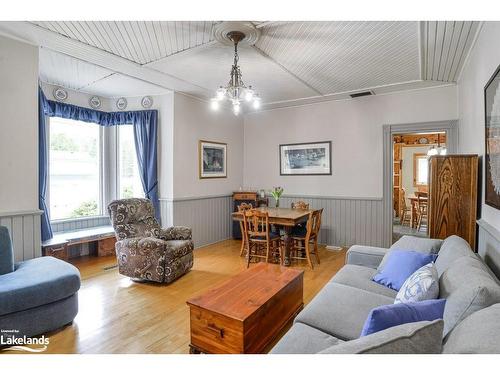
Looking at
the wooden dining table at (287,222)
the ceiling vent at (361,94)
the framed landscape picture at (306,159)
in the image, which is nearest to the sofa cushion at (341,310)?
the wooden dining table at (287,222)

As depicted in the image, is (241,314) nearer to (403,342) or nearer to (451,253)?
(403,342)

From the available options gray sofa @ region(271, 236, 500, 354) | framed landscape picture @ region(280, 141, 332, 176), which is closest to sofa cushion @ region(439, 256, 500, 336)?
gray sofa @ region(271, 236, 500, 354)

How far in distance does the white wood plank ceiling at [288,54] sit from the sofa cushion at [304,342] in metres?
2.46

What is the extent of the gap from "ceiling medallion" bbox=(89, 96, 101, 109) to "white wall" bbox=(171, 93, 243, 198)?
1426mm

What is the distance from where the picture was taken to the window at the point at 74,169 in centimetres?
449

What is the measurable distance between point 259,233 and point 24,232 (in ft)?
8.96

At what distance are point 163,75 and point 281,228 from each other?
283 cm

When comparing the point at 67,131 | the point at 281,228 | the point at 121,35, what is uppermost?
the point at 121,35

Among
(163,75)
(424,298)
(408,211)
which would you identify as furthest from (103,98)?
(408,211)

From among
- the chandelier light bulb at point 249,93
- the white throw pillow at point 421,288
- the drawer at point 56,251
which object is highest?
the chandelier light bulb at point 249,93

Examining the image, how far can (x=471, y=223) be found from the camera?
2.76 metres

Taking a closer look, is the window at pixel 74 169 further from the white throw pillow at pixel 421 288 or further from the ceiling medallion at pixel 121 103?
the white throw pillow at pixel 421 288

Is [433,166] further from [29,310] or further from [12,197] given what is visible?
[12,197]

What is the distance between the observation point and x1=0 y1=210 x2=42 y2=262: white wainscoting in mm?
2883
